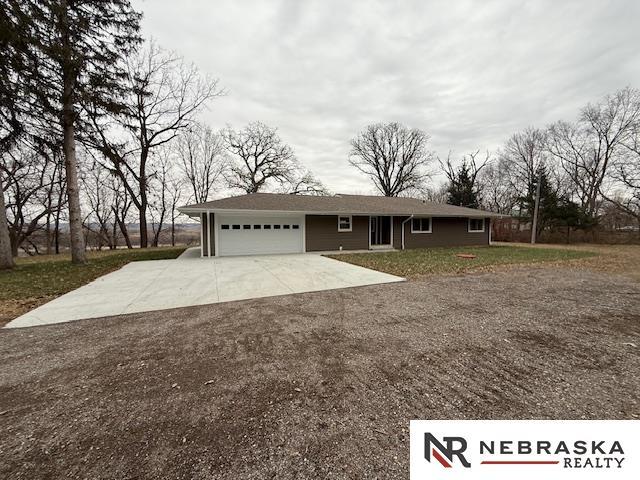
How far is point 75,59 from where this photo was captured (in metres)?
8.02

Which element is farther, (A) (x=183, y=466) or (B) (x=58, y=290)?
(B) (x=58, y=290)

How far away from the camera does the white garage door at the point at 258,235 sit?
466 inches

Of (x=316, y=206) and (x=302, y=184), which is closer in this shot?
(x=316, y=206)

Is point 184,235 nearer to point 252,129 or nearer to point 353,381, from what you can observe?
point 252,129

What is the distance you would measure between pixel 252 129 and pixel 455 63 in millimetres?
18117

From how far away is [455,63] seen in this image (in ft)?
38.1

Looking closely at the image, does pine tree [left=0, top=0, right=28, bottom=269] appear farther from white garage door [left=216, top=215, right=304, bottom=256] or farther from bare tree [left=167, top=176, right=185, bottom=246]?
bare tree [left=167, top=176, right=185, bottom=246]

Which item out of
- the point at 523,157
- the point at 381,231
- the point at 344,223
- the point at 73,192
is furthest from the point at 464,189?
the point at 73,192

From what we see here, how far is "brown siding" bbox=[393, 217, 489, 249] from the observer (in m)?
14.8

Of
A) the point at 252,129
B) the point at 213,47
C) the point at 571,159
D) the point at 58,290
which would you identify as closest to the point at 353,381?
the point at 58,290

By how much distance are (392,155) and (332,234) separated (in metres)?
20.6

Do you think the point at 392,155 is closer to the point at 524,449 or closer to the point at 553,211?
the point at 553,211

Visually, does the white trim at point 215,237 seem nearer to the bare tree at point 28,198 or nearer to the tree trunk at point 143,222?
the tree trunk at point 143,222

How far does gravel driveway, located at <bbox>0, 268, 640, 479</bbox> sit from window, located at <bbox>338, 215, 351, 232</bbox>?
9.72 meters
